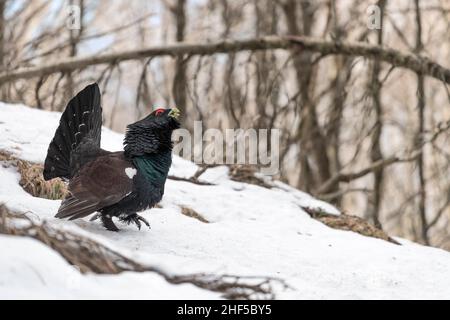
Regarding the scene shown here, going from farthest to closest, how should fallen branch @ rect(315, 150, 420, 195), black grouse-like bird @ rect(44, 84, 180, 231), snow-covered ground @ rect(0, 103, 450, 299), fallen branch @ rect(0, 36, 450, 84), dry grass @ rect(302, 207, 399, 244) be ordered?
fallen branch @ rect(315, 150, 420, 195) < fallen branch @ rect(0, 36, 450, 84) < dry grass @ rect(302, 207, 399, 244) < black grouse-like bird @ rect(44, 84, 180, 231) < snow-covered ground @ rect(0, 103, 450, 299)

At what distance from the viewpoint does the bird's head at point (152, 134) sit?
4598 millimetres

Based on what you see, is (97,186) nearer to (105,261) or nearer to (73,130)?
(73,130)

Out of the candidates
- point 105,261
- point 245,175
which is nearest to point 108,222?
point 105,261

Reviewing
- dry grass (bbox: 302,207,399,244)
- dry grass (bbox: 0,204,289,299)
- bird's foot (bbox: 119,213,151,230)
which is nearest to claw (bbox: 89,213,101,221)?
bird's foot (bbox: 119,213,151,230)

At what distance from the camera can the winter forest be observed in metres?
7.29

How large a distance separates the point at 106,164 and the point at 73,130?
17.8 inches

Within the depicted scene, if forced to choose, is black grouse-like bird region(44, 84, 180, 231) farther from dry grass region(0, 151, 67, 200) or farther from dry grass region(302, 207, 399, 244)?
dry grass region(302, 207, 399, 244)

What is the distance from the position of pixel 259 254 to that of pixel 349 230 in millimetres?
1575

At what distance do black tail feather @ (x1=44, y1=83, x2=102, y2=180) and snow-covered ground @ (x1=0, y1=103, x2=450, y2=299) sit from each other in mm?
262

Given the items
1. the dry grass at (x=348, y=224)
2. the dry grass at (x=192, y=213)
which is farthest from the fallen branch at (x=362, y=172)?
the dry grass at (x=192, y=213)

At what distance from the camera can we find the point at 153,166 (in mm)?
4539

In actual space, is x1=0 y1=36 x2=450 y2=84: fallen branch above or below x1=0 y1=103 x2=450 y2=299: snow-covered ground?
above

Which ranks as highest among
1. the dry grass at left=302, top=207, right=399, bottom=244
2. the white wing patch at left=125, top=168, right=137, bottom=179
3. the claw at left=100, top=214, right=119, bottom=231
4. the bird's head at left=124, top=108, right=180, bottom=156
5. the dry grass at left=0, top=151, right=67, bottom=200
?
the bird's head at left=124, top=108, right=180, bottom=156
